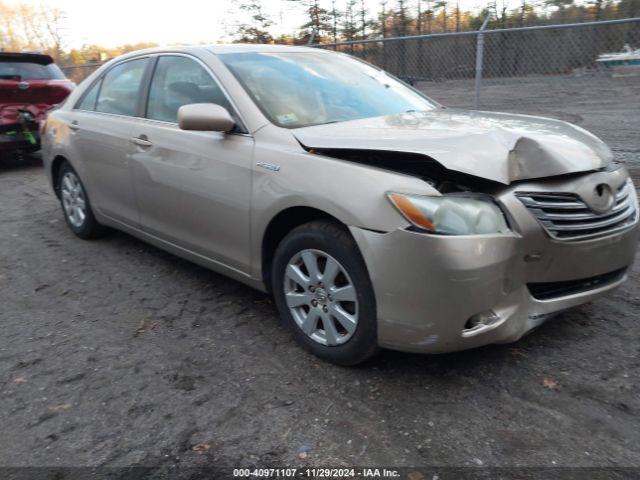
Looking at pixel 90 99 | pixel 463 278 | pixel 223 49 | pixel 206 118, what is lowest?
pixel 463 278

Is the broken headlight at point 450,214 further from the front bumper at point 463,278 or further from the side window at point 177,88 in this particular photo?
the side window at point 177,88

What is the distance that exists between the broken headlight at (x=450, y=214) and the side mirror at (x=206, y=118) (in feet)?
4.03

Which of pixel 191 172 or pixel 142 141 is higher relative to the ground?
pixel 142 141

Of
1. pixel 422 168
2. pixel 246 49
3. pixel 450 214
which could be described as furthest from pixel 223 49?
pixel 450 214

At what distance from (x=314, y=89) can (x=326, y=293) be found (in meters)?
1.47

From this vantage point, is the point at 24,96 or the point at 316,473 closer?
the point at 316,473

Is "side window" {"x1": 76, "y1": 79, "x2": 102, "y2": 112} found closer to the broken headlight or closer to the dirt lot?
the dirt lot

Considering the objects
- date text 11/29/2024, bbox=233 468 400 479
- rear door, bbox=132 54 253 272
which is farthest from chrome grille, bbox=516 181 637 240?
rear door, bbox=132 54 253 272

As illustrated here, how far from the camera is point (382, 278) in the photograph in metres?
2.51

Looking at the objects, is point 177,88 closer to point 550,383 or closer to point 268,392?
point 268,392

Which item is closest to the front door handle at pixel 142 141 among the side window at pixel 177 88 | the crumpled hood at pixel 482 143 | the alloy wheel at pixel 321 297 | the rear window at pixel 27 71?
the side window at pixel 177 88

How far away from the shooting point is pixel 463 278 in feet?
7.83

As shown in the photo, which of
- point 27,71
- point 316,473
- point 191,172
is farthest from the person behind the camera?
point 27,71

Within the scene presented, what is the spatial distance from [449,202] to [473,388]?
3.10ft
